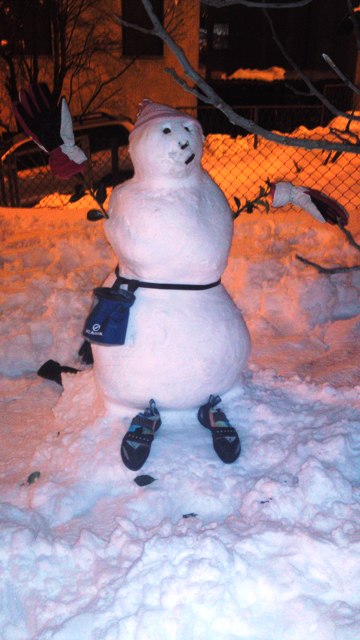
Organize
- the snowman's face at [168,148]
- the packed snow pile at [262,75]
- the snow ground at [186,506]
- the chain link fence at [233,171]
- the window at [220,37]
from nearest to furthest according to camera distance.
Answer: the snow ground at [186,506], the snowman's face at [168,148], the chain link fence at [233,171], the packed snow pile at [262,75], the window at [220,37]

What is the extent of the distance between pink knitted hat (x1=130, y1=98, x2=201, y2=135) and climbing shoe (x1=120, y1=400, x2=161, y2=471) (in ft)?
4.20

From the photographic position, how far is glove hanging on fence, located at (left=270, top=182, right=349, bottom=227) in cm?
281

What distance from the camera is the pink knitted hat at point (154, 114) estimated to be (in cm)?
257

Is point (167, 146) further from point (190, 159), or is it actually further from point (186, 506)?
point (186, 506)

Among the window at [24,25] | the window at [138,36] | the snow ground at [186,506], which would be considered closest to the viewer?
the snow ground at [186,506]

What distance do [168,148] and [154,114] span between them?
24 cm

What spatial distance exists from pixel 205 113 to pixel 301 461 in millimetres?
11269

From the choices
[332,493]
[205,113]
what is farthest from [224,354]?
[205,113]

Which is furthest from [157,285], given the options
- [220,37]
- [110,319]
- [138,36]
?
[220,37]

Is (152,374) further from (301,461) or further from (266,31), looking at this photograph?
(266,31)

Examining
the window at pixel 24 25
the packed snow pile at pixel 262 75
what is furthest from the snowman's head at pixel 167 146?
the packed snow pile at pixel 262 75

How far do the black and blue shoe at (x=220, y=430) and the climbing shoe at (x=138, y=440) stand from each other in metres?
0.24

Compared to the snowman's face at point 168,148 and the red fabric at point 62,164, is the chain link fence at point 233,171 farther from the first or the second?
the snowman's face at point 168,148

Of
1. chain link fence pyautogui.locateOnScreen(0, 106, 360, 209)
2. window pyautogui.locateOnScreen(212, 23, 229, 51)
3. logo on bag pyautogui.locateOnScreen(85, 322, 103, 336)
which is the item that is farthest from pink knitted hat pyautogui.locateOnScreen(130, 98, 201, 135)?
window pyautogui.locateOnScreen(212, 23, 229, 51)
